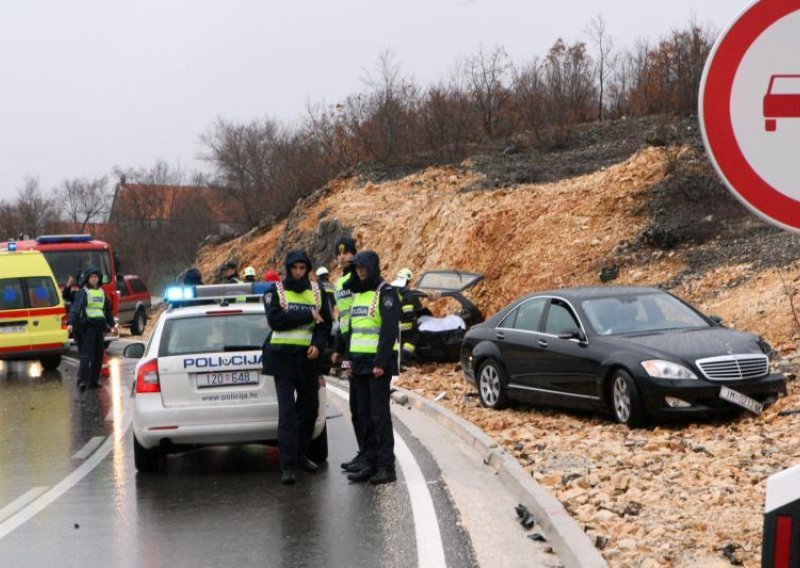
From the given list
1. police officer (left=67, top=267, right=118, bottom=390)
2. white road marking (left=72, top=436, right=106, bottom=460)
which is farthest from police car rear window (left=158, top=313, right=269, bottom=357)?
police officer (left=67, top=267, right=118, bottom=390)

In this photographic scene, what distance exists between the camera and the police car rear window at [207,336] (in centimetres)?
1015

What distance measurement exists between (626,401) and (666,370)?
563 millimetres

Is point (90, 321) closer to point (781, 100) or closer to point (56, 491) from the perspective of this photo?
point (56, 491)

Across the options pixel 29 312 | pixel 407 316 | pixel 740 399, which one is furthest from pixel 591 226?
pixel 740 399

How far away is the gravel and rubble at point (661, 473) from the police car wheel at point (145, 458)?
10.8ft

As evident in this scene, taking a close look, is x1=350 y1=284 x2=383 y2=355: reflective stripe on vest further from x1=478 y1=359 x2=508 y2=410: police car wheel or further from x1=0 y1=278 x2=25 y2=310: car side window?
x1=0 y1=278 x2=25 y2=310: car side window

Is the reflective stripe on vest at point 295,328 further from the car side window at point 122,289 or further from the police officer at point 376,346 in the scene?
the car side window at point 122,289

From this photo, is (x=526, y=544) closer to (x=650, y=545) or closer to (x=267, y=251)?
(x=650, y=545)

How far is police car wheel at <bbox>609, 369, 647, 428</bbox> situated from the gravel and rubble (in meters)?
0.11

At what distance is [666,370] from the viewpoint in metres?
11.1

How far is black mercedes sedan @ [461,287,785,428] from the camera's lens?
11.1 m

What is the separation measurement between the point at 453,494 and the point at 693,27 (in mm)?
30979

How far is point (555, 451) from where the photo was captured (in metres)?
10.3

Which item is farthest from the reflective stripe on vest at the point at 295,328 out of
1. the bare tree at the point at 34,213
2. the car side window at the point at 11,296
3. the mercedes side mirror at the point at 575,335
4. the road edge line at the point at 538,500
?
the bare tree at the point at 34,213
